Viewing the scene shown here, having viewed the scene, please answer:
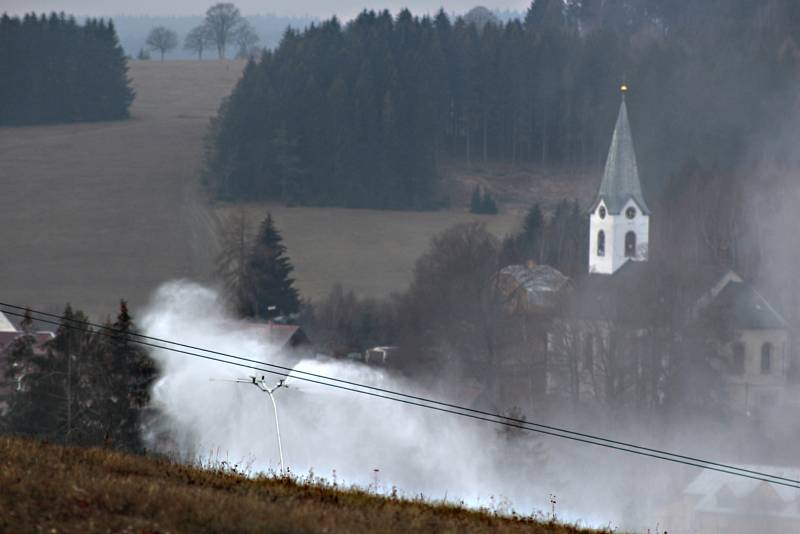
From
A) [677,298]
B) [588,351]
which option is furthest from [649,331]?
[677,298]

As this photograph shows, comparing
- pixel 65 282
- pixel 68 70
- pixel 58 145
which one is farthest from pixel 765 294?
pixel 68 70

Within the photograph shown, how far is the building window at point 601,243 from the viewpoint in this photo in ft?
274

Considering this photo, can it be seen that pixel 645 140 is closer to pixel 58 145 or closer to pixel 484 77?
pixel 484 77

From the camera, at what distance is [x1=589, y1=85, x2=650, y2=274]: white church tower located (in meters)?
83.2

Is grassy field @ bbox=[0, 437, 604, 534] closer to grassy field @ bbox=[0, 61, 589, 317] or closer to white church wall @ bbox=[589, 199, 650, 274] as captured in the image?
grassy field @ bbox=[0, 61, 589, 317]

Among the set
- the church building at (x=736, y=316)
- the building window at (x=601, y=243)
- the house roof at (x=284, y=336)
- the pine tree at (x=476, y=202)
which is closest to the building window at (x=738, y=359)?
the church building at (x=736, y=316)

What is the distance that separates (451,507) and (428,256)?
72104 mm

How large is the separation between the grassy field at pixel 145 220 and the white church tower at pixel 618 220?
46.2 ft

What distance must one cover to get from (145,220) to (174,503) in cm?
8804

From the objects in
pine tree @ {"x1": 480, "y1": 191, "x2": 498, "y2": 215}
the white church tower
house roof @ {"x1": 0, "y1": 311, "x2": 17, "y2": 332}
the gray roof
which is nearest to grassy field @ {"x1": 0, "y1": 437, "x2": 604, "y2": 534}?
house roof @ {"x1": 0, "y1": 311, "x2": 17, "y2": 332}

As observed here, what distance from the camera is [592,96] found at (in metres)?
137

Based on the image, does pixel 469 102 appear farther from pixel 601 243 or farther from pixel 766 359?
pixel 766 359

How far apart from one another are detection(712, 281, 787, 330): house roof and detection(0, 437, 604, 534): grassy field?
2301 inches

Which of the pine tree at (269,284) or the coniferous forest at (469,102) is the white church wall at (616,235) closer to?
the pine tree at (269,284)
